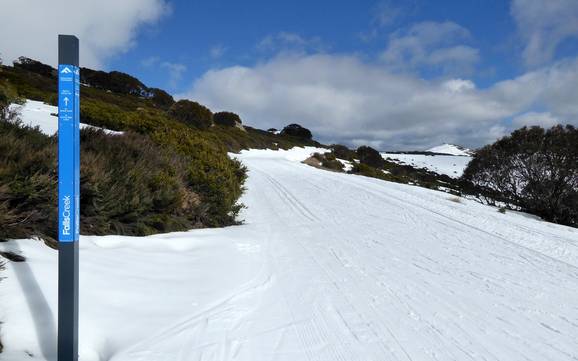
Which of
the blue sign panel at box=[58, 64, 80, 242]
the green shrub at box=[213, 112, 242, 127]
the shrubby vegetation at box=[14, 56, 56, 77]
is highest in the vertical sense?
the shrubby vegetation at box=[14, 56, 56, 77]

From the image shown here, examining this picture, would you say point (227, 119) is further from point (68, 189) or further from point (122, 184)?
point (68, 189)

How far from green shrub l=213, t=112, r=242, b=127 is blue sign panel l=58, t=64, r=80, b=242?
60.6 m

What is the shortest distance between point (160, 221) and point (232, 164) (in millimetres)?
3968

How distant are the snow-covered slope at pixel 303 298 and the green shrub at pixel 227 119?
5693 cm

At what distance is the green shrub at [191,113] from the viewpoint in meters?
42.0

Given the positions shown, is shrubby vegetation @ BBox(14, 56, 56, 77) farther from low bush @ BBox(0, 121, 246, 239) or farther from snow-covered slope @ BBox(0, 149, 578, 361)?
snow-covered slope @ BBox(0, 149, 578, 361)

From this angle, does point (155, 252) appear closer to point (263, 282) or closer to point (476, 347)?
point (263, 282)

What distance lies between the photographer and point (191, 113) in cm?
4256

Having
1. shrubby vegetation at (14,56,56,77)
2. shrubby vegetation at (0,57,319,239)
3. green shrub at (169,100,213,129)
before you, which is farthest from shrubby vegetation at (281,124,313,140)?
shrubby vegetation at (0,57,319,239)

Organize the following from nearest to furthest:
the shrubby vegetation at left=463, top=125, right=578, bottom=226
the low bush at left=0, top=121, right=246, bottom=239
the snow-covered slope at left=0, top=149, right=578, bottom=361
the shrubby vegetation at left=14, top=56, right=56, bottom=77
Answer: the snow-covered slope at left=0, top=149, right=578, bottom=361 → the low bush at left=0, top=121, right=246, bottom=239 → the shrubby vegetation at left=463, top=125, right=578, bottom=226 → the shrubby vegetation at left=14, top=56, right=56, bottom=77

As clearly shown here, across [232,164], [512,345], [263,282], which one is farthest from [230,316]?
[232,164]

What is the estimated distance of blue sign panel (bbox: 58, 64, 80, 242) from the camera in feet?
7.34

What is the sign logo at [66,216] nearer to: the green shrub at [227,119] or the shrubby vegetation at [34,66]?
the green shrub at [227,119]

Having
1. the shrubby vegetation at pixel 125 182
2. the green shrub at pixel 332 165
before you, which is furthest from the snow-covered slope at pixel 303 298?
the green shrub at pixel 332 165
